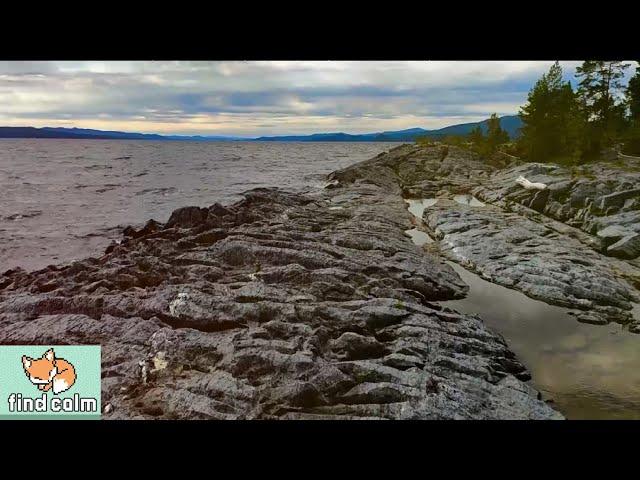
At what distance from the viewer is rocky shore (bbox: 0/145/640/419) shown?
7.38m

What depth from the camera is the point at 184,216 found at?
15.4 m

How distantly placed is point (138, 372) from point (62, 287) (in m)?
4.50

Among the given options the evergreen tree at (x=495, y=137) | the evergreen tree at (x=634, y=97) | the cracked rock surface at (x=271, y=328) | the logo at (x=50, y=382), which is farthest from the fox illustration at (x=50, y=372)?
the evergreen tree at (x=495, y=137)

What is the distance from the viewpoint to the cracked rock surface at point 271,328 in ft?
24.0

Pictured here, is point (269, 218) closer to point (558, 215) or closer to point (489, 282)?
point (489, 282)

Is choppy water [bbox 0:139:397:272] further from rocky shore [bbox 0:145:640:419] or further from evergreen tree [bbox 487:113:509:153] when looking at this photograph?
evergreen tree [bbox 487:113:509:153]

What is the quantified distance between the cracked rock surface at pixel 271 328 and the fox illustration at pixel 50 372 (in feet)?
1.99

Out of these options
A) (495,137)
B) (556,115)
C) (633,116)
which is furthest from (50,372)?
(495,137)

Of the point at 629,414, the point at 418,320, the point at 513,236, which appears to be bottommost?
the point at 629,414

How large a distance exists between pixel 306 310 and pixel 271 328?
0.98 metres

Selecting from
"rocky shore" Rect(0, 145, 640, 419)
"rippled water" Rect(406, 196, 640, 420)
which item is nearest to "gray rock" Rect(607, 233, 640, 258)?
"rocky shore" Rect(0, 145, 640, 419)

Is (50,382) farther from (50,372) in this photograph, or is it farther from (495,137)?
(495,137)

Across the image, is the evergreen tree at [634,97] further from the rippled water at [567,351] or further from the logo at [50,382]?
the logo at [50,382]
